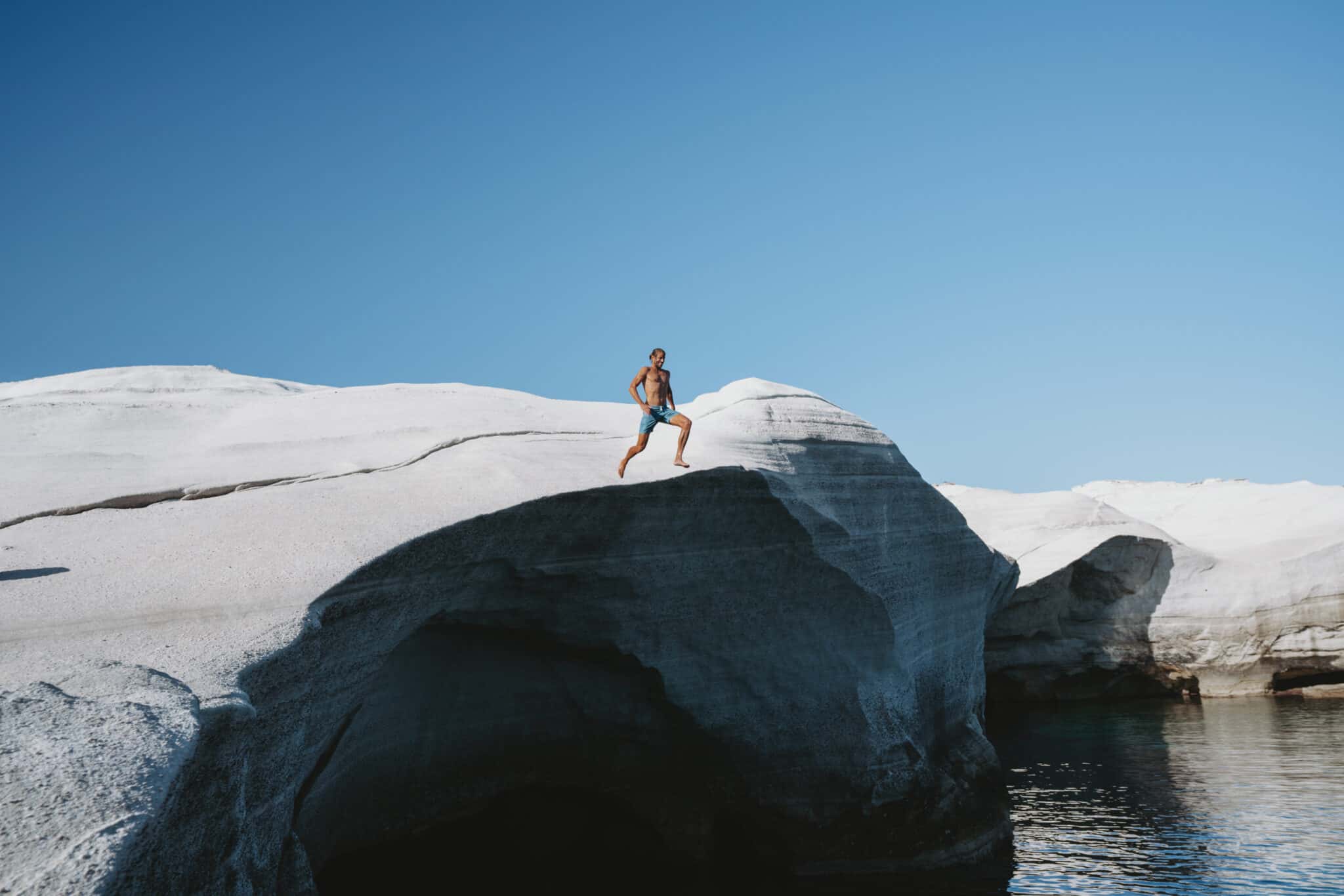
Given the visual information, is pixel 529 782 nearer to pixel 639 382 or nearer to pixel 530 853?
pixel 530 853

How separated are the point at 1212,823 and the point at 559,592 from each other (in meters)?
10.1

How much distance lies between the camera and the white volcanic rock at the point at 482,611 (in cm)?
725

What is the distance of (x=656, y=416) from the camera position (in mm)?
11273

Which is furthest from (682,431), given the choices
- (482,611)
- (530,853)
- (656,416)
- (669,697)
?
(530,853)

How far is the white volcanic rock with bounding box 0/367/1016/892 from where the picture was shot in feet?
23.8

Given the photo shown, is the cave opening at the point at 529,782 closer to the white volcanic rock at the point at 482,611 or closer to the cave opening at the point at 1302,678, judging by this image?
the white volcanic rock at the point at 482,611

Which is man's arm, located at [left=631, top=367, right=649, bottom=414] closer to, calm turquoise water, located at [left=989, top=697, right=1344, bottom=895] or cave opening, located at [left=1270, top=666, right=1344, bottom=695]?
calm turquoise water, located at [left=989, top=697, right=1344, bottom=895]

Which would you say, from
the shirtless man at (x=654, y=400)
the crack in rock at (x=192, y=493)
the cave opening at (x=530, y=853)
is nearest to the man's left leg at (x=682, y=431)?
the shirtless man at (x=654, y=400)

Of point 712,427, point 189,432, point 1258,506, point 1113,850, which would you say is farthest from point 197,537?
point 1258,506

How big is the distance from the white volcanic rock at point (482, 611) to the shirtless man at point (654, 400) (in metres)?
0.42

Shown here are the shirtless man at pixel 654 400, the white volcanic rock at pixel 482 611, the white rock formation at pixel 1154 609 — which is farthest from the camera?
the white rock formation at pixel 1154 609

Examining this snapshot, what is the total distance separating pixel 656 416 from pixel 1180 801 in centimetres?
1125

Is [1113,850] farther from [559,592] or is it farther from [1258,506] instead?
[1258,506]

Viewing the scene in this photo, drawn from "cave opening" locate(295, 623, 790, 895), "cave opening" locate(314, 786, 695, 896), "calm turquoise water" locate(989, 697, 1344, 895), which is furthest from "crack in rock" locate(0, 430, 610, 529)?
"calm turquoise water" locate(989, 697, 1344, 895)
